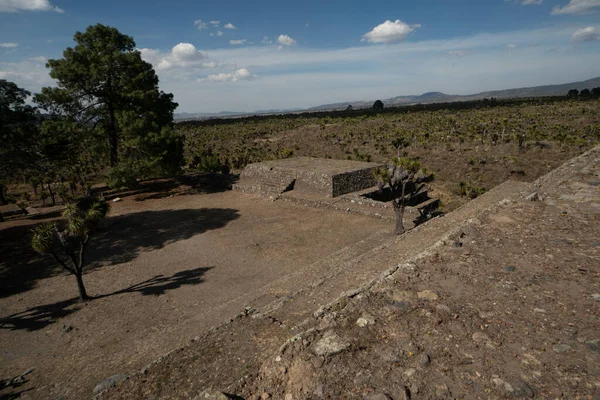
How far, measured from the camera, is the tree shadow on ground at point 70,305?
26.6ft

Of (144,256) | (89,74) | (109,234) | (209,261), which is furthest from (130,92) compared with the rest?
(209,261)

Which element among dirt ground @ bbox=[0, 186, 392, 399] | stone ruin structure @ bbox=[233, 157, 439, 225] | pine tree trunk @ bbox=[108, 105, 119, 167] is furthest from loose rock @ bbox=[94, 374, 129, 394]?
pine tree trunk @ bbox=[108, 105, 119, 167]

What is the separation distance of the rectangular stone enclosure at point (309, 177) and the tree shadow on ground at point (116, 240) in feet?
11.6

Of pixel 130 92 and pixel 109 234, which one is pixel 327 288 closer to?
pixel 109 234

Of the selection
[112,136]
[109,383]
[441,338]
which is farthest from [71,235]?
[112,136]

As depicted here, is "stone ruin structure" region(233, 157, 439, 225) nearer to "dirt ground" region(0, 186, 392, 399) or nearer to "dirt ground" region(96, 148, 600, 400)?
"dirt ground" region(0, 186, 392, 399)

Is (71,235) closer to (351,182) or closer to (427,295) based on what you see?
(427,295)

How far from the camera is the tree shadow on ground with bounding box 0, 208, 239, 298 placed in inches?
428

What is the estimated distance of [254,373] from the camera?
3.98 metres

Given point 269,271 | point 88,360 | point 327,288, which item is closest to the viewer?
point 88,360

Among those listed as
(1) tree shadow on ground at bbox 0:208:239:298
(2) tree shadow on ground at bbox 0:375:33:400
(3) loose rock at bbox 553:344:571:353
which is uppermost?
(3) loose rock at bbox 553:344:571:353

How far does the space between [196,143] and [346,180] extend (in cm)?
3628

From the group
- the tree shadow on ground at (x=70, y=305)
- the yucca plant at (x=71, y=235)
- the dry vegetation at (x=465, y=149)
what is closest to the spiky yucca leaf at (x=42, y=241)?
the yucca plant at (x=71, y=235)

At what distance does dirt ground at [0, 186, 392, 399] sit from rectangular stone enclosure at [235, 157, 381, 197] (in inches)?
65.6
